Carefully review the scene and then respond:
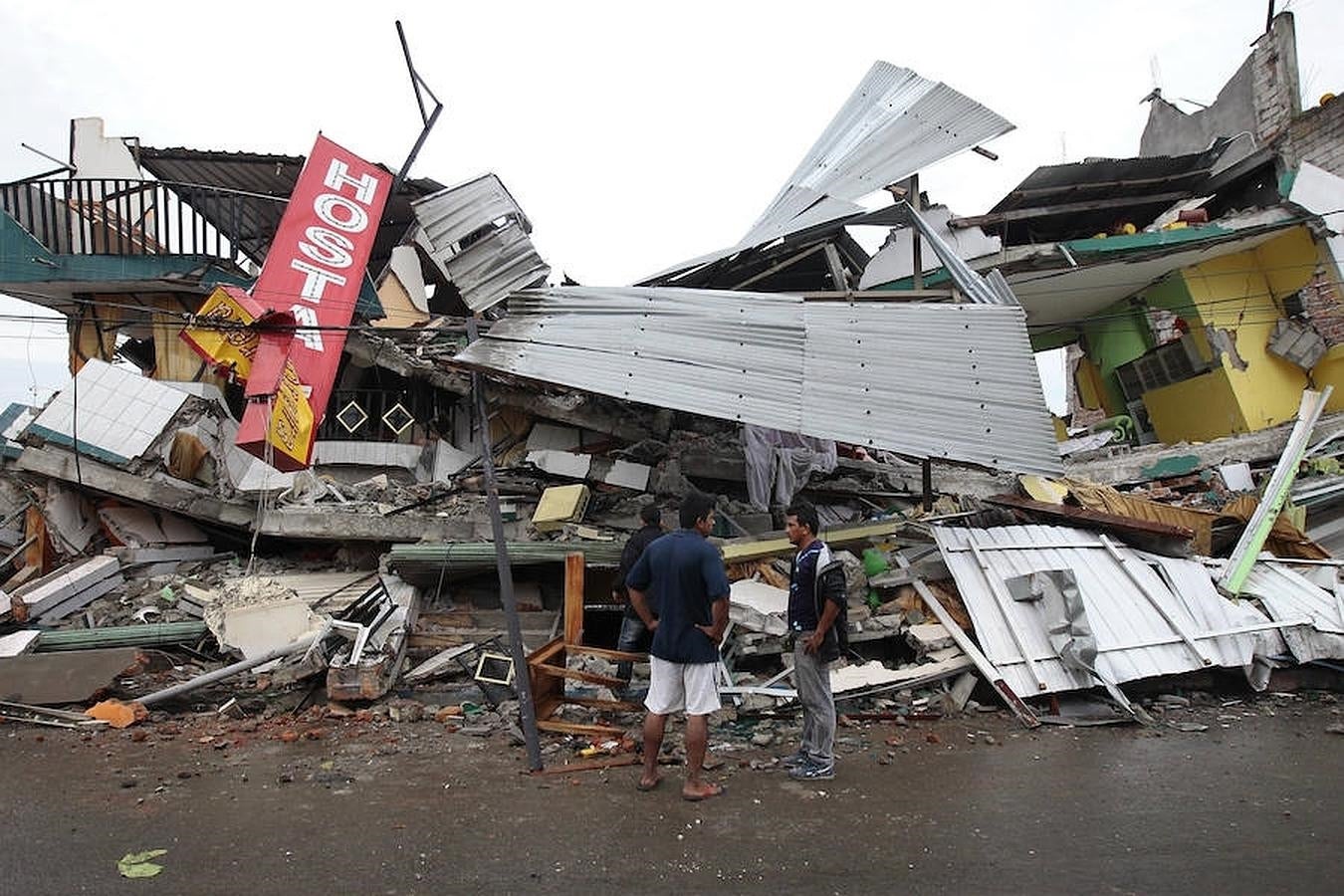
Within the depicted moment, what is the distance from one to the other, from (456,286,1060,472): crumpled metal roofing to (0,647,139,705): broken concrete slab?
4.19 metres

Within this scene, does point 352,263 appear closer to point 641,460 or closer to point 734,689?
point 641,460

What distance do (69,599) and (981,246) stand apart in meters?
12.9

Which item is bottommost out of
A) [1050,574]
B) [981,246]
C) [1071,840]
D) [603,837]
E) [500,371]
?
[1071,840]

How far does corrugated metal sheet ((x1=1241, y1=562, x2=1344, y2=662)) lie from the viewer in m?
7.01

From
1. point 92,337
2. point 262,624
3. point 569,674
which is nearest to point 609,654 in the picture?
point 569,674

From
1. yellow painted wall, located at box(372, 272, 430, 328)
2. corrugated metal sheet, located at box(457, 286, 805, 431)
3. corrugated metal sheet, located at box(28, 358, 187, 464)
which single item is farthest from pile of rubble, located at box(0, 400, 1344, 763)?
yellow painted wall, located at box(372, 272, 430, 328)

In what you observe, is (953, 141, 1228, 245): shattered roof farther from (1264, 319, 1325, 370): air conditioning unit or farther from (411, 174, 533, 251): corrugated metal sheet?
(411, 174, 533, 251): corrugated metal sheet

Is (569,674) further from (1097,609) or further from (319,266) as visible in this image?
(319,266)

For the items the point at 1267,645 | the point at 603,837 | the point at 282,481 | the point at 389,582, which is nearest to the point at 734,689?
the point at 603,837

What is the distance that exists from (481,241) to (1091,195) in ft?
31.7

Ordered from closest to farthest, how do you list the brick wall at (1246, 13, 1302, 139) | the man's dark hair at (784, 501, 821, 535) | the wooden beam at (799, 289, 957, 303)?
the man's dark hair at (784, 501, 821, 535) → the wooden beam at (799, 289, 957, 303) → the brick wall at (1246, 13, 1302, 139)

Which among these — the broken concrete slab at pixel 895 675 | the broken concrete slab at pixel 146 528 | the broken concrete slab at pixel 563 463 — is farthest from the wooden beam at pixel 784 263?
the broken concrete slab at pixel 146 528

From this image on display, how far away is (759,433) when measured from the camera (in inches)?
349

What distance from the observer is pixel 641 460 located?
32.4ft
